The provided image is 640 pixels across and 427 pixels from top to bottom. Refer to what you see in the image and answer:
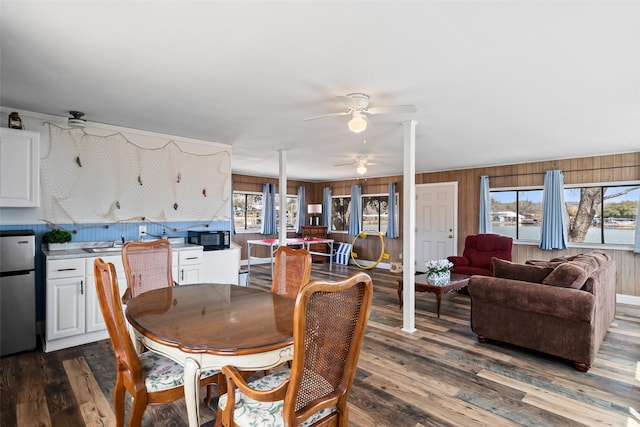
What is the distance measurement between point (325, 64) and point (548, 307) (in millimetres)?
2944

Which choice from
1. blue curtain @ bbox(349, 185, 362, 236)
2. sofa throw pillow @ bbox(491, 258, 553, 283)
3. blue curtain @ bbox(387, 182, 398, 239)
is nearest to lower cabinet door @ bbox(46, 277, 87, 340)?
sofa throw pillow @ bbox(491, 258, 553, 283)

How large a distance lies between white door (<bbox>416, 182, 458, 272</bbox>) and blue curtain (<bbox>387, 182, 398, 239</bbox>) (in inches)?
23.8

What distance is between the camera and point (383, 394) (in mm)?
2539

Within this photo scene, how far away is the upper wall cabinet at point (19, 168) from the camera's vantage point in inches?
125

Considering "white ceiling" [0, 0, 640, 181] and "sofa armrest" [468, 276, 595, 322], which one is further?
"sofa armrest" [468, 276, 595, 322]

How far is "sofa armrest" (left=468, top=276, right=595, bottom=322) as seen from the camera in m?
2.93

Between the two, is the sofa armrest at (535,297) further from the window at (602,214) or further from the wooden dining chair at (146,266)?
the window at (602,214)

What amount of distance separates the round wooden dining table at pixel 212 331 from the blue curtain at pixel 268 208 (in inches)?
264

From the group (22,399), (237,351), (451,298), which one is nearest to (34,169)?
(22,399)

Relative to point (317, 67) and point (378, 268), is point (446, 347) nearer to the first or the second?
point (317, 67)

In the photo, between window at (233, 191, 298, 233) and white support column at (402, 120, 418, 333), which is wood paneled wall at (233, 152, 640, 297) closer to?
window at (233, 191, 298, 233)

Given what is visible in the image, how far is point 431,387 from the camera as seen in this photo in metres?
2.65

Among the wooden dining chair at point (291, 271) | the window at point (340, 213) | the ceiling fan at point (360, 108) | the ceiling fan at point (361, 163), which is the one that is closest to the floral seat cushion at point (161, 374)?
the wooden dining chair at point (291, 271)

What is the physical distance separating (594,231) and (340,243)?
218 inches
